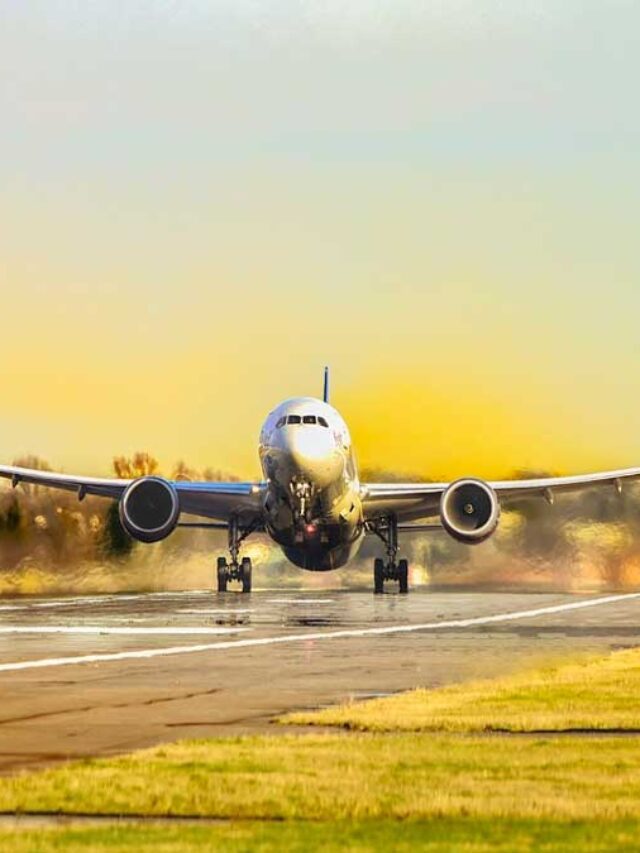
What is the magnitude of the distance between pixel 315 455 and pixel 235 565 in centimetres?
848

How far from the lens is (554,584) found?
6688 centimetres

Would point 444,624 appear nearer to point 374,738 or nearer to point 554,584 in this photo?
point 374,738

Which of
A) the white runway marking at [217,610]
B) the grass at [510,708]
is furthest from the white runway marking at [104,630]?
the grass at [510,708]

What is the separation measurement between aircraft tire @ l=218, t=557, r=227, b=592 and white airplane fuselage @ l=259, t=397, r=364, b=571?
10.2 ft

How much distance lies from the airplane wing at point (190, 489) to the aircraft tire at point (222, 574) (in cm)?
166

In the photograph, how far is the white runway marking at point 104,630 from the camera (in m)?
30.6

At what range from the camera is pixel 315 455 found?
53906mm

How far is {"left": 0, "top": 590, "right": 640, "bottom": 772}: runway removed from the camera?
14203 mm

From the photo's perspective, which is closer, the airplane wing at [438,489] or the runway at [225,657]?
the runway at [225,657]

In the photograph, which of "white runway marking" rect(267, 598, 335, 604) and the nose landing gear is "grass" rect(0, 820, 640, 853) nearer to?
"white runway marking" rect(267, 598, 335, 604)

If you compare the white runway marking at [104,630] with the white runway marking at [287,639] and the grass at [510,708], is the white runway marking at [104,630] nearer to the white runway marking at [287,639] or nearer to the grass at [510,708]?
the white runway marking at [287,639]

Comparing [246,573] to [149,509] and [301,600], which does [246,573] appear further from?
[301,600]

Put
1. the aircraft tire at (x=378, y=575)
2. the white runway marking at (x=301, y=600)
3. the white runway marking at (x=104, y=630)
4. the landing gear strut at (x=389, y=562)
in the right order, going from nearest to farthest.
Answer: the white runway marking at (x=104, y=630), the white runway marking at (x=301, y=600), the aircraft tire at (x=378, y=575), the landing gear strut at (x=389, y=562)

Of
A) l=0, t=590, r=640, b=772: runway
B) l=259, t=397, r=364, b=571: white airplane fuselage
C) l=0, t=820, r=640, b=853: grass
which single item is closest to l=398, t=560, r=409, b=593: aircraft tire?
l=259, t=397, r=364, b=571: white airplane fuselage
